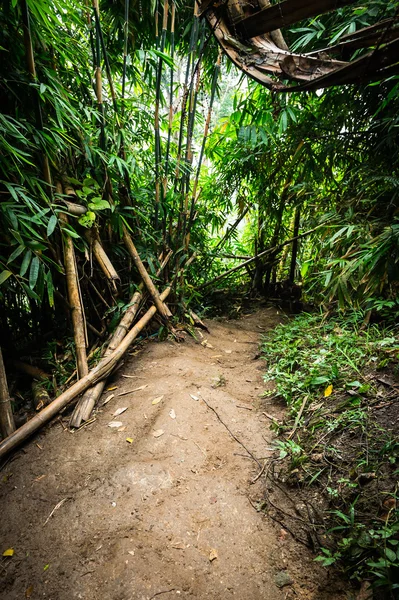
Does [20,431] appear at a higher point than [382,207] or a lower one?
lower

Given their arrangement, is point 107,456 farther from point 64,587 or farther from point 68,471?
point 64,587

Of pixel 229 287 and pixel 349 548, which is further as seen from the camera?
pixel 229 287

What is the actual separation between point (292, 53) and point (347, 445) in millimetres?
2046

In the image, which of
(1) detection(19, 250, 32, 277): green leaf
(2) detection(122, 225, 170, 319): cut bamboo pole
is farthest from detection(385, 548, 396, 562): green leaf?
(2) detection(122, 225, 170, 319): cut bamboo pole

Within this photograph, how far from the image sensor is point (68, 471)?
5.05 ft

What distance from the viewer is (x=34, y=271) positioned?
157 centimetres

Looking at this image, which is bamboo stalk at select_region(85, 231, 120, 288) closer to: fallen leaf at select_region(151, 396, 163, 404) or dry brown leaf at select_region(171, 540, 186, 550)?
fallen leaf at select_region(151, 396, 163, 404)

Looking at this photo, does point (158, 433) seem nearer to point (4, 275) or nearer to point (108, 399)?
point (108, 399)

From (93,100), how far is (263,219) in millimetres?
2467

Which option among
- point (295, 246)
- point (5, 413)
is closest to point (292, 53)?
point (295, 246)

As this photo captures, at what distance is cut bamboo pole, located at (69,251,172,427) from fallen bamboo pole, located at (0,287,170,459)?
0.04 m

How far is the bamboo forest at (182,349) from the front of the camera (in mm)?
1116

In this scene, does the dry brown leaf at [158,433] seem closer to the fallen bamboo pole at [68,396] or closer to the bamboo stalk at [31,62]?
the fallen bamboo pole at [68,396]

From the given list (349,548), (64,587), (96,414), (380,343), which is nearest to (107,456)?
(96,414)
